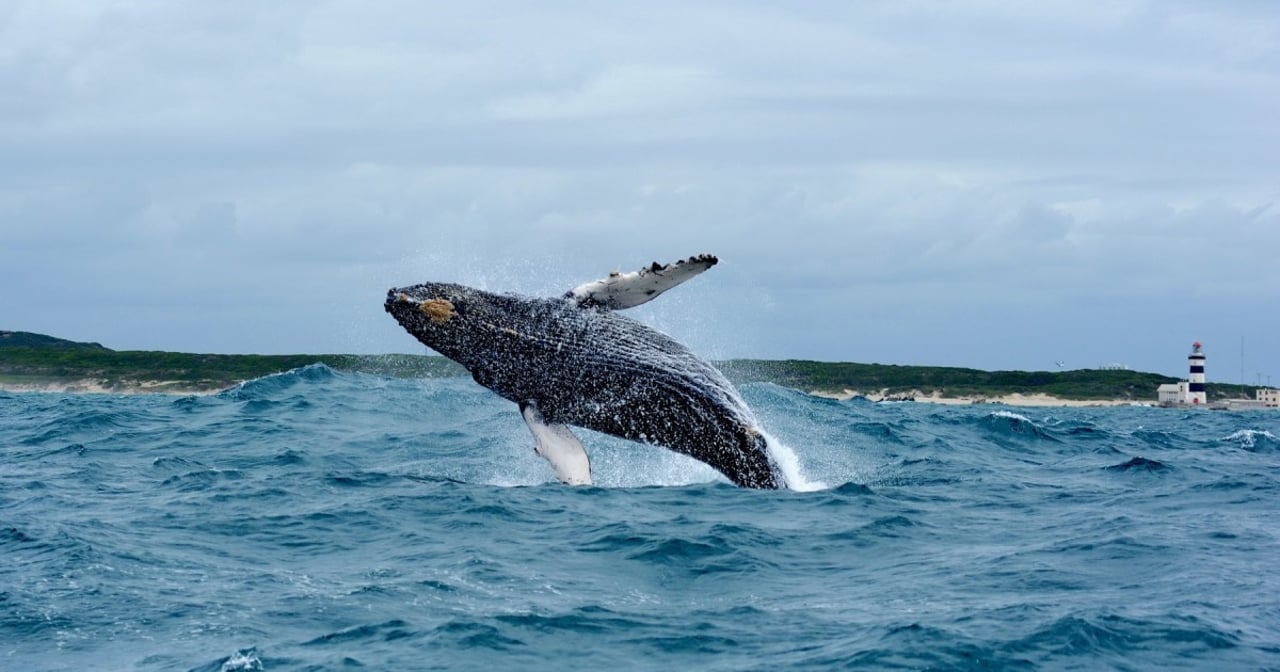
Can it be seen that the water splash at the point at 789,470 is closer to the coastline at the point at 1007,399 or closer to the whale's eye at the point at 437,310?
the whale's eye at the point at 437,310

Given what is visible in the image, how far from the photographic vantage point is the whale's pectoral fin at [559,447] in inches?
555

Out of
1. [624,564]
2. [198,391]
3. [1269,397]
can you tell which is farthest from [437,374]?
[624,564]

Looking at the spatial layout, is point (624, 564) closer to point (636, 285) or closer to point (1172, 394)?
point (636, 285)

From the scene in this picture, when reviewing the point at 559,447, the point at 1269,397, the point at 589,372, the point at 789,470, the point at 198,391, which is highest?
the point at 589,372

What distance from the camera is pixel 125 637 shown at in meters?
8.89

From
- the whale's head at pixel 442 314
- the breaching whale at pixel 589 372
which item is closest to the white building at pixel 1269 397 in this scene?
the breaching whale at pixel 589 372

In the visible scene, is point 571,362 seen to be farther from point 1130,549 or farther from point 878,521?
point 1130,549

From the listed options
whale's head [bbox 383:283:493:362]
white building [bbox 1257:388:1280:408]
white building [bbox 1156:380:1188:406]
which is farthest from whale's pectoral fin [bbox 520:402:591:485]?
white building [bbox 1257:388:1280:408]

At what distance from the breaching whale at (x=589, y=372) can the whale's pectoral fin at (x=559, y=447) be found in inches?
0.4

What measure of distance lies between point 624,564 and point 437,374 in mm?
80755

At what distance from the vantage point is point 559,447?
14164mm

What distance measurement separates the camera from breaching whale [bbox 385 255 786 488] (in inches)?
543

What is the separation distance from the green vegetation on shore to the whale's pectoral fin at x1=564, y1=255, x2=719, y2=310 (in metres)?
61.0

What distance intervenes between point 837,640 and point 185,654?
423 centimetres
